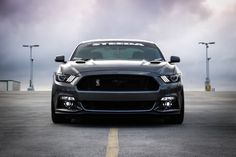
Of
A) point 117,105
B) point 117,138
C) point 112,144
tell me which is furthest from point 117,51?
point 112,144

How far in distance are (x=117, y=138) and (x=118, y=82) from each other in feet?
6.18

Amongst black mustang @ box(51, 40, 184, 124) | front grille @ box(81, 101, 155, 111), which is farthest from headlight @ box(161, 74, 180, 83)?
front grille @ box(81, 101, 155, 111)

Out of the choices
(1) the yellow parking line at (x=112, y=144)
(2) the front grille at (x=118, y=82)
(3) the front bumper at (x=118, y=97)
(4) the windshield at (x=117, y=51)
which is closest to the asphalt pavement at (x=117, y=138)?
(1) the yellow parking line at (x=112, y=144)

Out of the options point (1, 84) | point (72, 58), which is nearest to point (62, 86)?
point (72, 58)

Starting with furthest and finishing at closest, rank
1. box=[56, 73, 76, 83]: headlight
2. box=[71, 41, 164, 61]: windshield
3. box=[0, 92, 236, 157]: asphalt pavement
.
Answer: box=[71, 41, 164, 61]: windshield
box=[56, 73, 76, 83]: headlight
box=[0, 92, 236, 157]: asphalt pavement

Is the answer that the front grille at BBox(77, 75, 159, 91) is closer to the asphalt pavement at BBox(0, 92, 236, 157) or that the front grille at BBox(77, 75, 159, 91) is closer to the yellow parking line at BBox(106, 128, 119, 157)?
the asphalt pavement at BBox(0, 92, 236, 157)

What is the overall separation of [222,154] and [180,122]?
373 centimetres

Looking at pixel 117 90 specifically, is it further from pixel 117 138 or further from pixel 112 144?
pixel 112 144

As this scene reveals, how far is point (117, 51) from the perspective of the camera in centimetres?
1145

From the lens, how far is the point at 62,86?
32.1 feet

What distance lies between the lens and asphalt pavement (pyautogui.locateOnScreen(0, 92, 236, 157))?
21.7 feet

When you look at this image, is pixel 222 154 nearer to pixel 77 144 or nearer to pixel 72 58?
pixel 77 144

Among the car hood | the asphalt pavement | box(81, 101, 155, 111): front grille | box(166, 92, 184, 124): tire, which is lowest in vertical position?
the asphalt pavement

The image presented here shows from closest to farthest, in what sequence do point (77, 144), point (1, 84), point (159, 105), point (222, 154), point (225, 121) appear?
point (222, 154) → point (77, 144) → point (159, 105) → point (225, 121) → point (1, 84)
